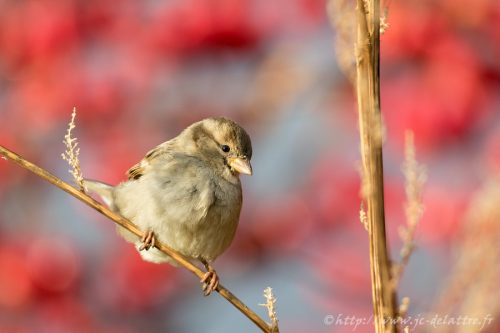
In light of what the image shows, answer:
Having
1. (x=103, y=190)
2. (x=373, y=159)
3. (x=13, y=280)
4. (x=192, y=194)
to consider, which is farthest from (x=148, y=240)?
(x=13, y=280)

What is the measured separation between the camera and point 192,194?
7.30 feet

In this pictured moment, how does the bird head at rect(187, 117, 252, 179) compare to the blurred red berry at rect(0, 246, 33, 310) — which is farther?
the blurred red berry at rect(0, 246, 33, 310)

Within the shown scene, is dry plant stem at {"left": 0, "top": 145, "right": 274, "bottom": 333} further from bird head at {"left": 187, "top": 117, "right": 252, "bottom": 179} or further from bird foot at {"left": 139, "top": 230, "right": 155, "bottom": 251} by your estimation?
bird head at {"left": 187, "top": 117, "right": 252, "bottom": 179}

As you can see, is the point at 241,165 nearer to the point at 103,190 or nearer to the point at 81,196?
the point at 103,190

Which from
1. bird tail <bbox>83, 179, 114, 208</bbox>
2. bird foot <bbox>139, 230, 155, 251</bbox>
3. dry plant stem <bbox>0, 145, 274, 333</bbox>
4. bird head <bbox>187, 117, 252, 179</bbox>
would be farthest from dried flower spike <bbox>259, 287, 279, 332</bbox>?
bird tail <bbox>83, 179, 114, 208</bbox>

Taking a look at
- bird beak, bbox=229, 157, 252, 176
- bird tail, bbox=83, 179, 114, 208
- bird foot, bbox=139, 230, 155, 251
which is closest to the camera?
bird foot, bbox=139, 230, 155, 251

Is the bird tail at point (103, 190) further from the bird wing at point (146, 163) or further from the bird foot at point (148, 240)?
the bird foot at point (148, 240)

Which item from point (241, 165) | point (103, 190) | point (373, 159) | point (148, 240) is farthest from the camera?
point (103, 190)

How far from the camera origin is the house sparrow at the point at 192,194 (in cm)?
218

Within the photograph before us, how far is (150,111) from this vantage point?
11.3ft

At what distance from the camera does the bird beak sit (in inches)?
95.5

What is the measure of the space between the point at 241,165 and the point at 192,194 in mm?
272

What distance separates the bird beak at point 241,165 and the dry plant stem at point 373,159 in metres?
1.31

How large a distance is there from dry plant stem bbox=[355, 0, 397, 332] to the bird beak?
1.31 m
